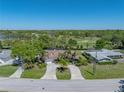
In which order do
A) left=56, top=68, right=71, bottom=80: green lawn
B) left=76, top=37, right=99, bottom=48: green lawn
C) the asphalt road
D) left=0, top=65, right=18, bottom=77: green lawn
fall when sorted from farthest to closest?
left=76, top=37, right=99, bottom=48: green lawn < left=0, top=65, right=18, bottom=77: green lawn < left=56, top=68, right=71, bottom=80: green lawn < the asphalt road

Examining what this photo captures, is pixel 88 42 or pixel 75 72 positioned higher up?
pixel 88 42

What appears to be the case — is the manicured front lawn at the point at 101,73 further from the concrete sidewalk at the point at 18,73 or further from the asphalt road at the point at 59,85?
the concrete sidewalk at the point at 18,73

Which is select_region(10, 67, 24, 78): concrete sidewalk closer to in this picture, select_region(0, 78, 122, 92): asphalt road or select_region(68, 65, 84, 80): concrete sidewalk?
select_region(0, 78, 122, 92): asphalt road

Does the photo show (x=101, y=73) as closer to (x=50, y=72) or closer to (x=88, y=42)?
(x=50, y=72)

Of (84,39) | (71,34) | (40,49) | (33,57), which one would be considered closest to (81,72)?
(33,57)

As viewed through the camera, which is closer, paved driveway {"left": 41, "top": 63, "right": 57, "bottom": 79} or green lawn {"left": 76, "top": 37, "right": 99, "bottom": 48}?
paved driveway {"left": 41, "top": 63, "right": 57, "bottom": 79}

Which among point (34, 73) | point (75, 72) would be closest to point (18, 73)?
point (34, 73)

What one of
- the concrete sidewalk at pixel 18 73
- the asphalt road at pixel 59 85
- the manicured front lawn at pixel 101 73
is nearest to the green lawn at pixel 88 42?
the manicured front lawn at pixel 101 73

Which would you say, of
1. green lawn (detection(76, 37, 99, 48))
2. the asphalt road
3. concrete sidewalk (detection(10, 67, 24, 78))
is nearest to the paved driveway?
the asphalt road
